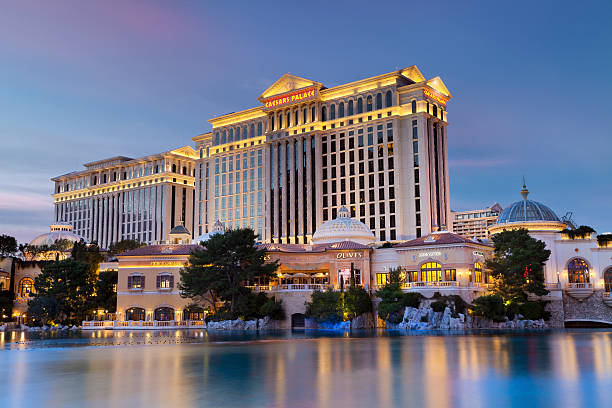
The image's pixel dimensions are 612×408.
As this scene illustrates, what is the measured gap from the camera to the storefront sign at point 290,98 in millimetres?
123188

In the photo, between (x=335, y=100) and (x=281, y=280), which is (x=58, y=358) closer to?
(x=281, y=280)

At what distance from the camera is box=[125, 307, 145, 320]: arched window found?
77.9m

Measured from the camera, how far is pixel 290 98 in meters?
126

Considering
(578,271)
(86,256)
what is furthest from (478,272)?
(86,256)

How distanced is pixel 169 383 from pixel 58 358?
13561 millimetres

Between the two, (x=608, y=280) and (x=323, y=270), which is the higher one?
(x=323, y=270)

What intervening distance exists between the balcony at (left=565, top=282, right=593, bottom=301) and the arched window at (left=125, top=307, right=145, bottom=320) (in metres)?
50.3

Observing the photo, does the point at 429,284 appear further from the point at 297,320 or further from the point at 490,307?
the point at 297,320

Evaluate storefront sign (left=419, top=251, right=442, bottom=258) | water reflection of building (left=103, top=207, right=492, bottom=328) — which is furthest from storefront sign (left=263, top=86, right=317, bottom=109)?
storefront sign (left=419, top=251, right=442, bottom=258)

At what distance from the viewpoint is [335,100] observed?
122 meters

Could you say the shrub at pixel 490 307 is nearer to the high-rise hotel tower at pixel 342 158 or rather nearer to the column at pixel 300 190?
the high-rise hotel tower at pixel 342 158

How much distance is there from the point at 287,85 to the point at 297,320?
70.1 metres

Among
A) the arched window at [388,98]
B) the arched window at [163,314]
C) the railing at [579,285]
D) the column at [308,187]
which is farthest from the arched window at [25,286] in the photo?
the railing at [579,285]

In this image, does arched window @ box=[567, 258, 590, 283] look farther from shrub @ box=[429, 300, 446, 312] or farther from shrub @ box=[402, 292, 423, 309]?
shrub @ box=[402, 292, 423, 309]
